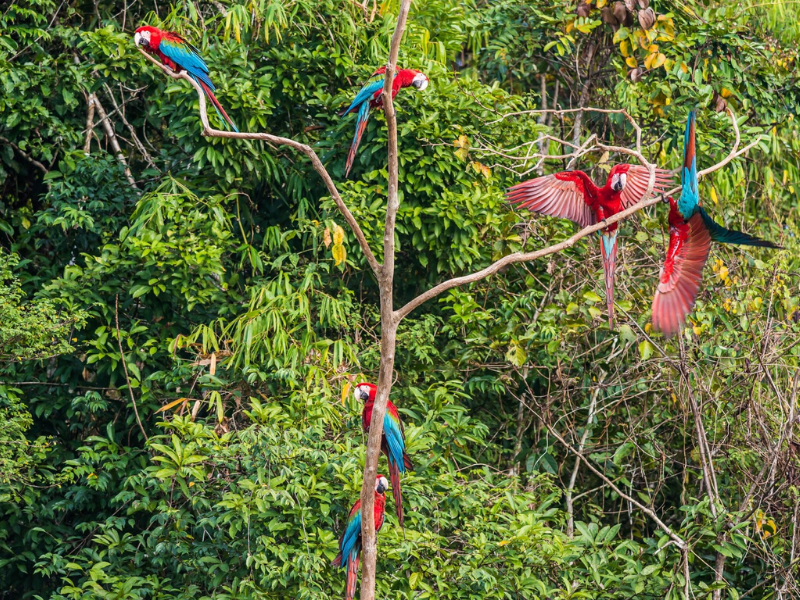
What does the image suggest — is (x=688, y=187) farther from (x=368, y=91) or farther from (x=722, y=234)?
(x=368, y=91)

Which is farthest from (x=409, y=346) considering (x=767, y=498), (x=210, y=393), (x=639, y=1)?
(x=639, y=1)

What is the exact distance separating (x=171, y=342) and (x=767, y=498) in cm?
274

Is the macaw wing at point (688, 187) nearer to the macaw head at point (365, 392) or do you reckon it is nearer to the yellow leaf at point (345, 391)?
the macaw head at point (365, 392)

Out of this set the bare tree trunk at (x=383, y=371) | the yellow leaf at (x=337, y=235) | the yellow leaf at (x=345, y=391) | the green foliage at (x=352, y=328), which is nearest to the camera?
the bare tree trunk at (x=383, y=371)

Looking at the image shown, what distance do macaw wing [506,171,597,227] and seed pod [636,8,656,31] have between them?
127 centimetres

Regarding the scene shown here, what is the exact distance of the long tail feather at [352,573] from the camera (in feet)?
11.5

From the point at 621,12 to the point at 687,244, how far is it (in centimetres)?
210

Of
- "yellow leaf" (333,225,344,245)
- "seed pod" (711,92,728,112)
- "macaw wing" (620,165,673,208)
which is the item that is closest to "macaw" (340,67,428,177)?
"yellow leaf" (333,225,344,245)

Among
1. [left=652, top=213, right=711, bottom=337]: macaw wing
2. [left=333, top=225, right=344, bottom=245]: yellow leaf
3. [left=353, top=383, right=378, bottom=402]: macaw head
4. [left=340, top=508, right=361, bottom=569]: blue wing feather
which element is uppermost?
[left=652, top=213, right=711, bottom=337]: macaw wing

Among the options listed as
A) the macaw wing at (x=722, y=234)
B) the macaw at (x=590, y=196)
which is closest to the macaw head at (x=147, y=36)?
the macaw at (x=590, y=196)

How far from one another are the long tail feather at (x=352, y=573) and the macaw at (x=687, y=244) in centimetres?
143

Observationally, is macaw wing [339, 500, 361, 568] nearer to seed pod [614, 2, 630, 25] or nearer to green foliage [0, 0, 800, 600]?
green foliage [0, 0, 800, 600]

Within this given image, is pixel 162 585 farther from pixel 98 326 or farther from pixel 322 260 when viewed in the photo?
pixel 322 260

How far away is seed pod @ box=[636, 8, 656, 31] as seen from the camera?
15.3 ft
